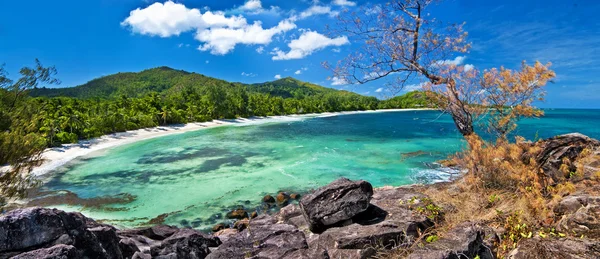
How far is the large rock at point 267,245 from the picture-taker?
5836 mm

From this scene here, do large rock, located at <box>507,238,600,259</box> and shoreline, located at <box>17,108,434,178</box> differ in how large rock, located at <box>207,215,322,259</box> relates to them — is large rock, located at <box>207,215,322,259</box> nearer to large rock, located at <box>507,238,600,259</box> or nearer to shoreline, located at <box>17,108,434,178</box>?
large rock, located at <box>507,238,600,259</box>

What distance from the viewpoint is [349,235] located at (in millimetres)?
5633

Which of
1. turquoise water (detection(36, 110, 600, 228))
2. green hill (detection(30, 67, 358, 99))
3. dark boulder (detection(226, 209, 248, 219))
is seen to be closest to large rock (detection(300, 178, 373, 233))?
turquoise water (detection(36, 110, 600, 228))

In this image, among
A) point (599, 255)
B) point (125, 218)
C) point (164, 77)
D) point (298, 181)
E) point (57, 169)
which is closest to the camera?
point (599, 255)

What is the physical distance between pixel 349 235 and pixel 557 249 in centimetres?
302

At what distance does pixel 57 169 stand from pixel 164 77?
14089 cm

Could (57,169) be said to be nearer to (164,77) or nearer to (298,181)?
(298,181)

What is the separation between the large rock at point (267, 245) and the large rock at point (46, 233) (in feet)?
7.61

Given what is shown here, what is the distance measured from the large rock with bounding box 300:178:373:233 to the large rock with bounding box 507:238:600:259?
116 inches

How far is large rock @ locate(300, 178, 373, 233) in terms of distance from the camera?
672 cm

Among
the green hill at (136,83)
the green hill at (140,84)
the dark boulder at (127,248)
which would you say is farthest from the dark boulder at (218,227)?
the green hill at (136,83)

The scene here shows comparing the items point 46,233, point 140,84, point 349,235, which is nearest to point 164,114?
point 46,233

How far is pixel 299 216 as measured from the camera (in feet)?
28.7

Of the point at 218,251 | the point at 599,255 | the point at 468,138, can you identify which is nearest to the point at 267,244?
the point at 218,251
